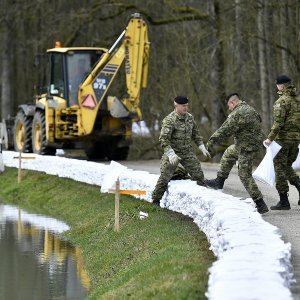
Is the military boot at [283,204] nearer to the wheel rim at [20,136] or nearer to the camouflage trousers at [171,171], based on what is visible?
the camouflage trousers at [171,171]

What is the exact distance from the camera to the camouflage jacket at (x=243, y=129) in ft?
46.1

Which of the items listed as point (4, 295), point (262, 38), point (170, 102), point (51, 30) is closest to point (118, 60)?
point (262, 38)

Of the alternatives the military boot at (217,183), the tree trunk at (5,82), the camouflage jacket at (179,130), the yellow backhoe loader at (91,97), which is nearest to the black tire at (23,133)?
the yellow backhoe loader at (91,97)

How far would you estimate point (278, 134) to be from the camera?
14484 millimetres

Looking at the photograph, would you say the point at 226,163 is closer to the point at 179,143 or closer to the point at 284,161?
the point at 179,143

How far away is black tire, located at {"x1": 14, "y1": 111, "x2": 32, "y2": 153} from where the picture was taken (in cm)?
3034

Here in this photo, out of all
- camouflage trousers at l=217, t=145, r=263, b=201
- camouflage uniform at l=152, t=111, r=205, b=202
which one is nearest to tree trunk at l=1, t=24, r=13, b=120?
camouflage uniform at l=152, t=111, r=205, b=202

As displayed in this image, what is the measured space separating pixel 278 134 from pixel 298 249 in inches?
144

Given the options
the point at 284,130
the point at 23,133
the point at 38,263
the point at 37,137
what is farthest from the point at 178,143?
the point at 23,133

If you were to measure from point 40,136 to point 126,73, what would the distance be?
3.18 metres

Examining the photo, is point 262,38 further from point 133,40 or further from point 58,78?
point 58,78

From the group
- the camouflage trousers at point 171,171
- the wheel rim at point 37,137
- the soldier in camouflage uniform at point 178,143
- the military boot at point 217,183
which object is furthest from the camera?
the wheel rim at point 37,137

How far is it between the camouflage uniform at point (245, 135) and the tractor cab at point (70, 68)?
14404 millimetres

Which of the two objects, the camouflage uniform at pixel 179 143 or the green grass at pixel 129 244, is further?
the camouflage uniform at pixel 179 143
